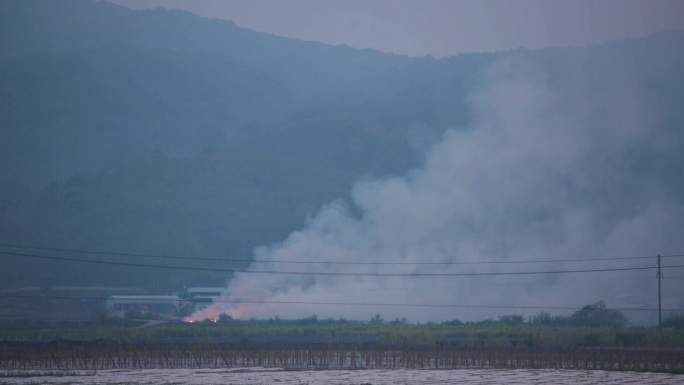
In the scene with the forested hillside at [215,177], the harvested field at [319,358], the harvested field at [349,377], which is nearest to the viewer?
the harvested field at [349,377]

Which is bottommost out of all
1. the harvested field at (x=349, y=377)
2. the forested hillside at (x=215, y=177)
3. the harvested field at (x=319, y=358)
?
the harvested field at (x=349, y=377)

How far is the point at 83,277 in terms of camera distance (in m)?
106

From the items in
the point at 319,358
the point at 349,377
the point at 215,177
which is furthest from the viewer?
the point at 215,177

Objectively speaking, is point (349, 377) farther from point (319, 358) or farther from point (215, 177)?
point (215, 177)

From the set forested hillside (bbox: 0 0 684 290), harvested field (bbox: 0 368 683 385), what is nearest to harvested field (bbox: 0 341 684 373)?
harvested field (bbox: 0 368 683 385)

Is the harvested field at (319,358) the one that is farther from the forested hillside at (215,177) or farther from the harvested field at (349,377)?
the forested hillside at (215,177)

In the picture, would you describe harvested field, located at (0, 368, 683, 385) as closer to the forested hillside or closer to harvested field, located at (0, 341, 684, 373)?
harvested field, located at (0, 341, 684, 373)

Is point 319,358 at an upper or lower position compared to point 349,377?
upper

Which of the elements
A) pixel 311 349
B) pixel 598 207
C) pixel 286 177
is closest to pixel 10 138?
pixel 286 177

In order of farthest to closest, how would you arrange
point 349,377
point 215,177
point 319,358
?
point 215,177, point 319,358, point 349,377

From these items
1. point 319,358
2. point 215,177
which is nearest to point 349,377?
point 319,358

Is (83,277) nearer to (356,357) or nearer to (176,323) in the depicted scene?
(176,323)

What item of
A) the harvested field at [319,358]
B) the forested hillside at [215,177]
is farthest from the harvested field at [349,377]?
the forested hillside at [215,177]

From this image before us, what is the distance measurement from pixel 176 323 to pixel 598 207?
174 feet
